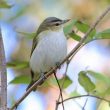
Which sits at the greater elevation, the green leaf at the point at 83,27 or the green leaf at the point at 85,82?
the green leaf at the point at 83,27

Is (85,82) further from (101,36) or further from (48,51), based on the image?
(48,51)

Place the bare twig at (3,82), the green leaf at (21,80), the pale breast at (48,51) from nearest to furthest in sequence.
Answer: the bare twig at (3,82) < the green leaf at (21,80) < the pale breast at (48,51)

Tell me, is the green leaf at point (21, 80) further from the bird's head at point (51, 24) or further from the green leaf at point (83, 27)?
the bird's head at point (51, 24)

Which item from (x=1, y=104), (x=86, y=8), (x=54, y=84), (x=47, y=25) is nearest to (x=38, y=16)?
(x=86, y=8)

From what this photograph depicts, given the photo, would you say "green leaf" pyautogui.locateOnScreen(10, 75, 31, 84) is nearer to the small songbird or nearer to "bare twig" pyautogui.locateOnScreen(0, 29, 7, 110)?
"bare twig" pyautogui.locateOnScreen(0, 29, 7, 110)

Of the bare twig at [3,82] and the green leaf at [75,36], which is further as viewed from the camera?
the green leaf at [75,36]

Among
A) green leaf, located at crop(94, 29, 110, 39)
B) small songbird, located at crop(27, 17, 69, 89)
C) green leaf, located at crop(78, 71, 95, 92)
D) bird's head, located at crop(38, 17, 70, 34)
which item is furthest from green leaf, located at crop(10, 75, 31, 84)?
bird's head, located at crop(38, 17, 70, 34)

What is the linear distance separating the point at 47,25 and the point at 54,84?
2.63ft

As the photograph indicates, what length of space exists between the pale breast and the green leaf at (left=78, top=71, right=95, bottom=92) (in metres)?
0.65

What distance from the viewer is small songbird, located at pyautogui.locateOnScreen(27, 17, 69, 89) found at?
2158 mm

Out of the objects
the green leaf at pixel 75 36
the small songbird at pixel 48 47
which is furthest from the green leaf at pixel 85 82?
the small songbird at pixel 48 47

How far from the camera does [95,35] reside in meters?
1.43

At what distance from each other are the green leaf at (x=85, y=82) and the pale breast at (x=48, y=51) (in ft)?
2.12

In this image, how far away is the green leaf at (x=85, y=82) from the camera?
4.85 feet
